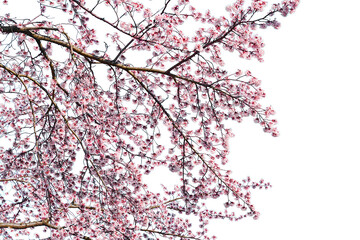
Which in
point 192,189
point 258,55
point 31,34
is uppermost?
point 31,34

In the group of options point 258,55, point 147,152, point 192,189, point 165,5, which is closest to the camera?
point 165,5

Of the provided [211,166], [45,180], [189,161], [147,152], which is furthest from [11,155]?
[211,166]

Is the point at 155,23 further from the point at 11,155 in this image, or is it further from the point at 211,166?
the point at 11,155

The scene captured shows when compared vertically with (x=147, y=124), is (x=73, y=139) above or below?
below

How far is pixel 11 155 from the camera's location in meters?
5.98

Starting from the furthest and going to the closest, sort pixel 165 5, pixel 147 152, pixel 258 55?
pixel 147 152 → pixel 258 55 → pixel 165 5

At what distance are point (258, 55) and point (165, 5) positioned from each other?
5.11ft

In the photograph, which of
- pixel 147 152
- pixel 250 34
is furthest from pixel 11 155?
pixel 250 34

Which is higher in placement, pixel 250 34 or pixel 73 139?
pixel 250 34

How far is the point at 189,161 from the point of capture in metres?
5.88

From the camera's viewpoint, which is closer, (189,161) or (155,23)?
(155,23)

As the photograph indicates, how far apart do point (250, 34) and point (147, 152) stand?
241 cm

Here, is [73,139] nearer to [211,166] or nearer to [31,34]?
[31,34]

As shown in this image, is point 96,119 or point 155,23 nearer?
point 155,23
